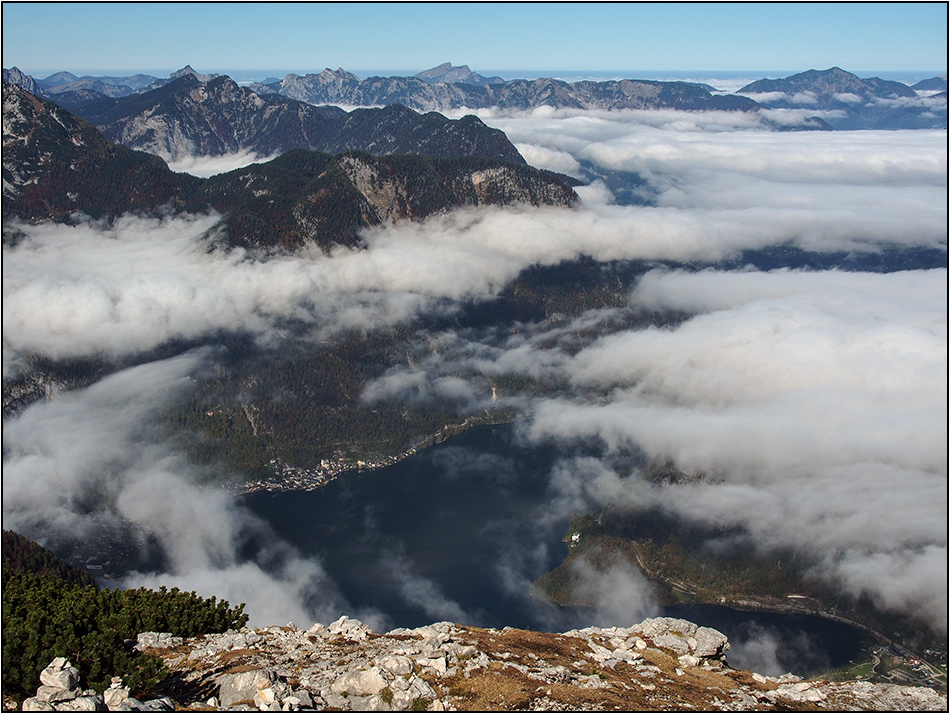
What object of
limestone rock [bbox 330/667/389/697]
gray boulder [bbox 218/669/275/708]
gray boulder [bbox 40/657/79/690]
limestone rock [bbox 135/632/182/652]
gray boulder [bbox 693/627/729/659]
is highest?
gray boulder [bbox 40/657/79/690]

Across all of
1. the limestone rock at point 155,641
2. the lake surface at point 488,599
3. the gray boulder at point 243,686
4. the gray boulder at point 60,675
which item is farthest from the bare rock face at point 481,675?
the lake surface at point 488,599

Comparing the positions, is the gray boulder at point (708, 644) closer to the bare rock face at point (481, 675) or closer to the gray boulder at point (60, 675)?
the bare rock face at point (481, 675)

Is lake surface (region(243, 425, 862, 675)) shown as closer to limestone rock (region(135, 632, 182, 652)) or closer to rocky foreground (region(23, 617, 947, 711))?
rocky foreground (region(23, 617, 947, 711))

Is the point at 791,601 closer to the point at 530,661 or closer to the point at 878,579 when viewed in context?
the point at 878,579

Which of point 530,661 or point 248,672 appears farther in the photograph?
point 530,661

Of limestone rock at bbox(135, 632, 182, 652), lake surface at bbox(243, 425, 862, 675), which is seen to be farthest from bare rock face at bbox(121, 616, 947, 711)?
lake surface at bbox(243, 425, 862, 675)

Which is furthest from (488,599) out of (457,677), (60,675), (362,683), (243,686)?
(60,675)

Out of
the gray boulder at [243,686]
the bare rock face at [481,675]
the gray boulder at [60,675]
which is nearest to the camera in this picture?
the gray boulder at [60,675]

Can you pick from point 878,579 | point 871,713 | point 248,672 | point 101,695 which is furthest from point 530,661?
point 878,579
